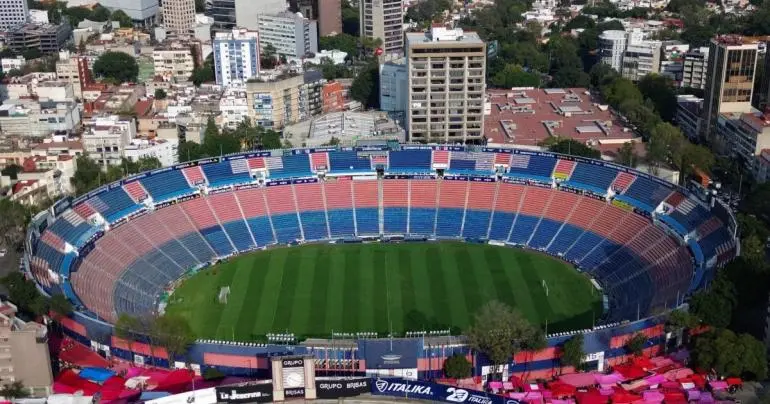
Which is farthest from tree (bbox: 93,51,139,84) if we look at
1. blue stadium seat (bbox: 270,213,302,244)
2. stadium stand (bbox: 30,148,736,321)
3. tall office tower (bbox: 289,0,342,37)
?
blue stadium seat (bbox: 270,213,302,244)

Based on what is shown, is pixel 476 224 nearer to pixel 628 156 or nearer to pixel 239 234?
pixel 239 234

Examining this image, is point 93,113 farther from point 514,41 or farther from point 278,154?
point 514,41

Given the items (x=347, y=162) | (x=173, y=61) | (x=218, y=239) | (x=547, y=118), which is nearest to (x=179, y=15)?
(x=173, y=61)

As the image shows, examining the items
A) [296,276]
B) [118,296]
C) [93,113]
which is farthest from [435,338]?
[93,113]

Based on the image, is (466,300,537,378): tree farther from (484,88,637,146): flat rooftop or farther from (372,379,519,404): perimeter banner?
(484,88,637,146): flat rooftop

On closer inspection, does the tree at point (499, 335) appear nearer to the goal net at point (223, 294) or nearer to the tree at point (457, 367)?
the tree at point (457, 367)
